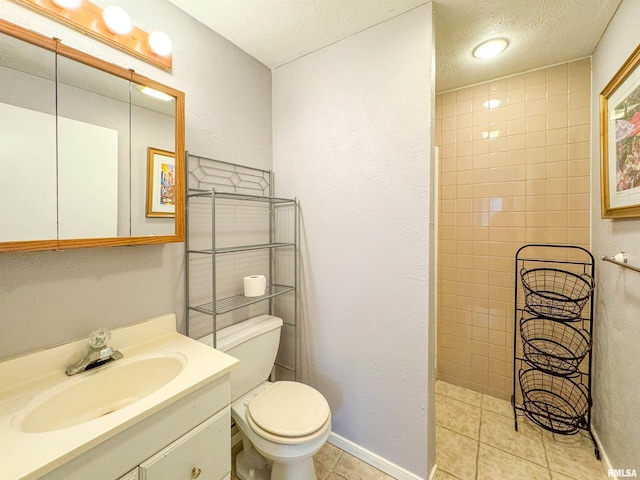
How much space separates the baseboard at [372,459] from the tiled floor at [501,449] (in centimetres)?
19

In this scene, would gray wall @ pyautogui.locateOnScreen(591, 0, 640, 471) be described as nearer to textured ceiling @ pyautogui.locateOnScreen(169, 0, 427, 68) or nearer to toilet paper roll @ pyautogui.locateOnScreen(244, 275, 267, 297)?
textured ceiling @ pyautogui.locateOnScreen(169, 0, 427, 68)

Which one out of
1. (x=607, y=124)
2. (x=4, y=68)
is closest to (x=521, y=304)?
(x=607, y=124)

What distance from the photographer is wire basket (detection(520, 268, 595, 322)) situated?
169cm

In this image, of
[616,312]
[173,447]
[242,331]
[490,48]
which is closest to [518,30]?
[490,48]

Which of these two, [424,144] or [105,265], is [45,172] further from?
[424,144]

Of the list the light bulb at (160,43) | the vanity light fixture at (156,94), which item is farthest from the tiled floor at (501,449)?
the light bulb at (160,43)

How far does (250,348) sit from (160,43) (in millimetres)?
1495

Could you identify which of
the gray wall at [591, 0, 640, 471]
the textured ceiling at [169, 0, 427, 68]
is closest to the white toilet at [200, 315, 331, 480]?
the gray wall at [591, 0, 640, 471]

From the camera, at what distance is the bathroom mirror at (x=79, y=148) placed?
88 cm

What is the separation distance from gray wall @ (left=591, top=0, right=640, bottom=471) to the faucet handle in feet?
6.98

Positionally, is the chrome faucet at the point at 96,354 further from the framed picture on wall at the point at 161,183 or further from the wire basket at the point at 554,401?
the wire basket at the point at 554,401

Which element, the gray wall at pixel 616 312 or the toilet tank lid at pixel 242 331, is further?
the toilet tank lid at pixel 242 331

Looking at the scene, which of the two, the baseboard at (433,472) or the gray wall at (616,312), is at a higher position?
the gray wall at (616,312)

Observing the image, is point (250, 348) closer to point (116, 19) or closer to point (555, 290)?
point (116, 19)
